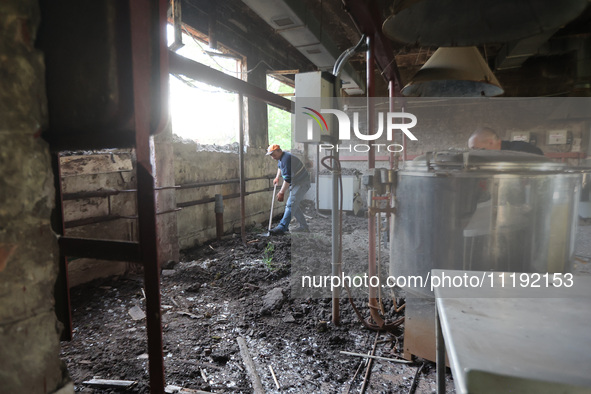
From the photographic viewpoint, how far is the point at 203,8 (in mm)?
5355

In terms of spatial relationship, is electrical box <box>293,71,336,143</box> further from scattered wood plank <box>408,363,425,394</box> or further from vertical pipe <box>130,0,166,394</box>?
scattered wood plank <box>408,363,425,394</box>

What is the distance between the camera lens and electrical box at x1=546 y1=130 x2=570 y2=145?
8.07 m

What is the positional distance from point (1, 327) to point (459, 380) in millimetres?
1303

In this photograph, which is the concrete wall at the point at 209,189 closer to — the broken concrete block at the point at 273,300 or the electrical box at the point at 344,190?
the electrical box at the point at 344,190

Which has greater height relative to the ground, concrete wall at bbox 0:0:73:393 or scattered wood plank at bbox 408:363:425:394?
concrete wall at bbox 0:0:73:393

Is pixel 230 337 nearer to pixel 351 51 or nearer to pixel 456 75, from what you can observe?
pixel 351 51

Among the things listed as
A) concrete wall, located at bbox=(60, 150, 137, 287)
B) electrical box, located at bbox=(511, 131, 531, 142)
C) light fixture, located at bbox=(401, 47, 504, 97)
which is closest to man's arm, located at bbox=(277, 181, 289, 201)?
concrete wall, located at bbox=(60, 150, 137, 287)

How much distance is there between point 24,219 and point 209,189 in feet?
14.8

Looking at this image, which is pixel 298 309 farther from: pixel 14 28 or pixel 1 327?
pixel 14 28

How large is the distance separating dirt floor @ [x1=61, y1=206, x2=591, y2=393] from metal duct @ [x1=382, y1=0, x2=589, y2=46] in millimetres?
2087

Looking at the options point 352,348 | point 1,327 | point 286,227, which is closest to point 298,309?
point 352,348

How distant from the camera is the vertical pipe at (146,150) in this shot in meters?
1.05

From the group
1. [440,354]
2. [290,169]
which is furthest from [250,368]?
[290,169]

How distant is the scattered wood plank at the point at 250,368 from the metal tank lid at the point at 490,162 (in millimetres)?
1766
